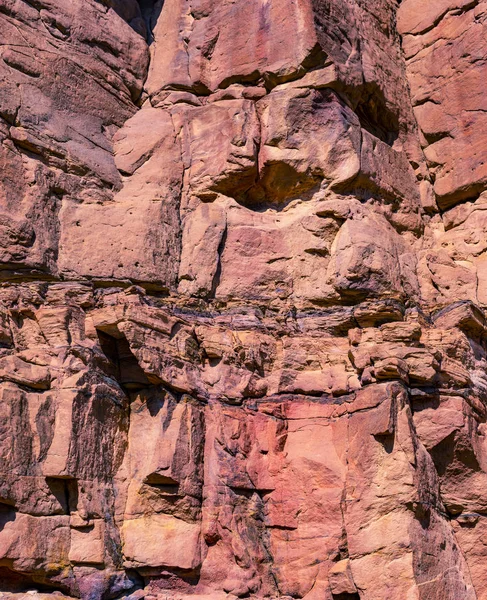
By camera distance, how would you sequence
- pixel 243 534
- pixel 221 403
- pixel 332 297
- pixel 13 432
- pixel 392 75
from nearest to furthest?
pixel 13 432, pixel 243 534, pixel 221 403, pixel 332 297, pixel 392 75

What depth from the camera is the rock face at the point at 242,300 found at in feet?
34.9

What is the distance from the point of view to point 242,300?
502 inches

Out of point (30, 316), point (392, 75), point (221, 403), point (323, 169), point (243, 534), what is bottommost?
point (243, 534)

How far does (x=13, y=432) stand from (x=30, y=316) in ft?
5.75

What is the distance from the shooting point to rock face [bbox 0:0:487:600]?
34.9ft

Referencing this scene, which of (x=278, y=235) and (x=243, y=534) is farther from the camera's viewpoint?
(x=278, y=235)

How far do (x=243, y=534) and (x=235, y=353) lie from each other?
2.42 meters

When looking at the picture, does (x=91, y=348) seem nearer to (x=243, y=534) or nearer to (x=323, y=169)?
(x=243, y=534)

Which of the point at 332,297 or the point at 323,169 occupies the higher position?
the point at 323,169

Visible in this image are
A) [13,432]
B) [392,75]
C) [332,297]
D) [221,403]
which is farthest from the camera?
[392,75]

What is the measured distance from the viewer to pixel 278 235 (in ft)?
43.6

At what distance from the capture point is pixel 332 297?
12773mm

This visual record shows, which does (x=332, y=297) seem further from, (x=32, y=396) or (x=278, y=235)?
(x=32, y=396)

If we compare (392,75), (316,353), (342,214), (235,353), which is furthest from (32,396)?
(392,75)
